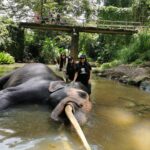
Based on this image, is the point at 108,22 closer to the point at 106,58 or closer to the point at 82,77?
the point at 106,58

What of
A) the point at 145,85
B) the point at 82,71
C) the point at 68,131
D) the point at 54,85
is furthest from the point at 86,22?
the point at 68,131

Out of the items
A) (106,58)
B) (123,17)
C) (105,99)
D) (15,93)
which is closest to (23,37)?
(106,58)

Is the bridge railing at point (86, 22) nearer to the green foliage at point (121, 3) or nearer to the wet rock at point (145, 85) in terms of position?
the green foliage at point (121, 3)

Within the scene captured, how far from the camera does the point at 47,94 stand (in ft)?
24.0

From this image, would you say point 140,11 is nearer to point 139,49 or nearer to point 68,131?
point 139,49

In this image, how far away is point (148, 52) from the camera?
21.9m

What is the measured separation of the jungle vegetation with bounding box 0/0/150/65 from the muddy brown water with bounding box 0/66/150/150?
2381 cm

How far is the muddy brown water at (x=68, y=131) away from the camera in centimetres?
523

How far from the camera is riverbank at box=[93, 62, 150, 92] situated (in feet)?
50.7

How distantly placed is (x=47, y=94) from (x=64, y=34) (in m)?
39.7

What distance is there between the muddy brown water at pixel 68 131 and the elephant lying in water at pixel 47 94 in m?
0.16

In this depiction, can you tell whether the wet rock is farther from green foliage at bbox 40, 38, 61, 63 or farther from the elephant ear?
green foliage at bbox 40, 38, 61, 63

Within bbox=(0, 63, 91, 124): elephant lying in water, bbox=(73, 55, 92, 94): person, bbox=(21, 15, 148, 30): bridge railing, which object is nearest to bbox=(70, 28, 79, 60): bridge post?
bbox=(21, 15, 148, 30): bridge railing

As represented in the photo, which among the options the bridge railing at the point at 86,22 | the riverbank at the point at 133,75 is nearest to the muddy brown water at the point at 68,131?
the riverbank at the point at 133,75
